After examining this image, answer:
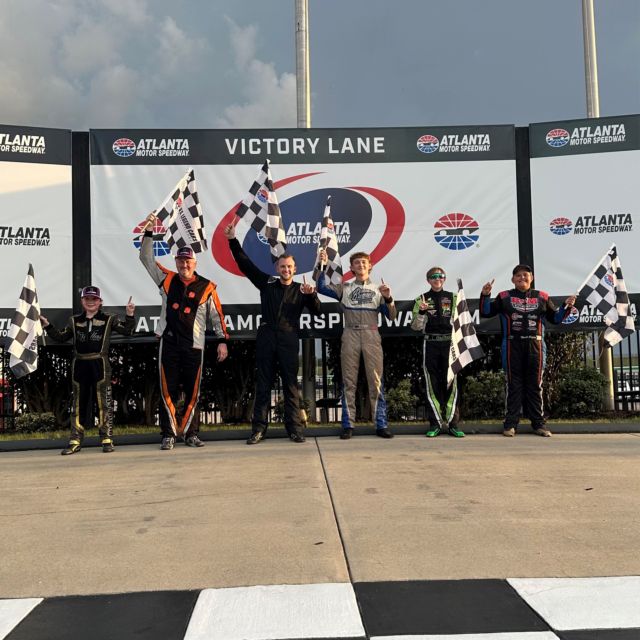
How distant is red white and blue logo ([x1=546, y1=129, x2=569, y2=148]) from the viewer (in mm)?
7367

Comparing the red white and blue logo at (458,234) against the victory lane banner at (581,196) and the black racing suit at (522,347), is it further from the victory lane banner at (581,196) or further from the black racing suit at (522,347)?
the black racing suit at (522,347)

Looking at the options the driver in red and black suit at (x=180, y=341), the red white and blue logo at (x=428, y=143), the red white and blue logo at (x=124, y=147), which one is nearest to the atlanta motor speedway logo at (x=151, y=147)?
the red white and blue logo at (x=124, y=147)

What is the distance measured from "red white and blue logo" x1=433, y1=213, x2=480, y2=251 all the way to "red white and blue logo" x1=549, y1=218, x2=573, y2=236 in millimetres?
912

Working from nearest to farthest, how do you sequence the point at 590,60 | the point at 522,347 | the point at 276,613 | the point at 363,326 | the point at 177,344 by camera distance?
1. the point at 276,613
2. the point at 177,344
3. the point at 522,347
4. the point at 363,326
5. the point at 590,60

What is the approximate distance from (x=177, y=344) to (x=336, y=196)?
2.73m

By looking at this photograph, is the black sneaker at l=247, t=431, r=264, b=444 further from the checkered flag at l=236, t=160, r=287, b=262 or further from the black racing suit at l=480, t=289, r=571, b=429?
the black racing suit at l=480, t=289, r=571, b=429

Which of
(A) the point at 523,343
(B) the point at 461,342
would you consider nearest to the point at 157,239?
(B) the point at 461,342

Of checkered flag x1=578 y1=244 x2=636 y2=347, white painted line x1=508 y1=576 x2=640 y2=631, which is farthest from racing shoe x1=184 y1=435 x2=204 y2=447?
checkered flag x1=578 y1=244 x2=636 y2=347

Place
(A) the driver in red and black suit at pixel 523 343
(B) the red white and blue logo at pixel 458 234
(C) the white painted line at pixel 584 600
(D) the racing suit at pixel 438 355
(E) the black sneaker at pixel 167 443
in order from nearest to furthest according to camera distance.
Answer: (C) the white painted line at pixel 584 600
(E) the black sneaker at pixel 167 443
(A) the driver in red and black suit at pixel 523 343
(D) the racing suit at pixel 438 355
(B) the red white and blue logo at pixel 458 234

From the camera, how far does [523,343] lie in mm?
6332

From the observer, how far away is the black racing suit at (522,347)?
6.30m

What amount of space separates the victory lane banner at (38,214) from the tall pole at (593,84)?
6.58m

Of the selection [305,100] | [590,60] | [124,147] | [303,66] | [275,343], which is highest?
[590,60]

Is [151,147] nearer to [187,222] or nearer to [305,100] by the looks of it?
[187,222]
